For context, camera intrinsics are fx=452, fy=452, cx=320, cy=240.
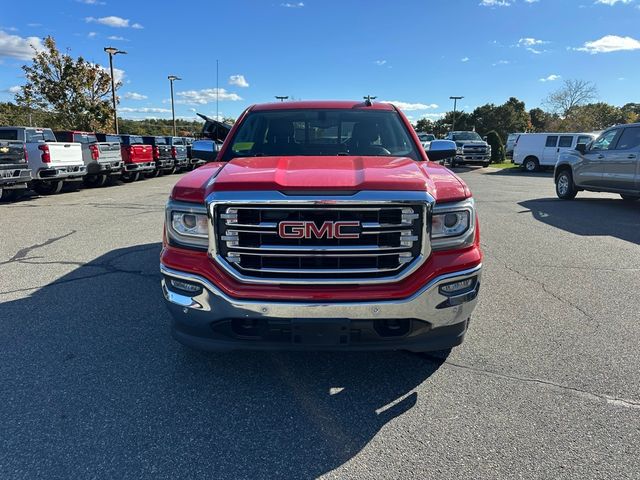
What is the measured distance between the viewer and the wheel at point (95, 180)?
627 inches

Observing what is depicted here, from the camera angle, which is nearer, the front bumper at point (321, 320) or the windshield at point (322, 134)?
the front bumper at point (321, 320)

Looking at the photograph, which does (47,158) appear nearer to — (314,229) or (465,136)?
(314,229)

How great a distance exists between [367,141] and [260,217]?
1.87 meters

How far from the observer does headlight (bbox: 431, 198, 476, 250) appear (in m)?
2.70

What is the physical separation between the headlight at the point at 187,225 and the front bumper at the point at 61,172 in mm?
11314

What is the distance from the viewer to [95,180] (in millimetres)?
16234

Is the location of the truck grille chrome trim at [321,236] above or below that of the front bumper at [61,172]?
above

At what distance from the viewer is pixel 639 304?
4.48 m

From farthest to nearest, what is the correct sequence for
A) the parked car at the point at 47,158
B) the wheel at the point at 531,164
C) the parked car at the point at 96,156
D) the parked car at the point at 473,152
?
1. the parked car at the point at 473,152
2. the wheel at the point at 531,164
3. the parked car at the point at 96,156
4. the parked car at the point at 47,158

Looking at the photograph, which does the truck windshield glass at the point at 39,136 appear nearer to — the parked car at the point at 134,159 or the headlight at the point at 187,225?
the parked car at the point at 134,159

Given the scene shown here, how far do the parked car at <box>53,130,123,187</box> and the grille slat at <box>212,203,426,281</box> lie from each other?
1353 cm

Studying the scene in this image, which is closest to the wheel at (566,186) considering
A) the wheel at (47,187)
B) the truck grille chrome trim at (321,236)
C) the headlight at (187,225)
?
the truck grille chrome trim at (321,236)

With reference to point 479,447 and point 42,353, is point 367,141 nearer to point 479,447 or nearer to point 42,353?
point 479,447

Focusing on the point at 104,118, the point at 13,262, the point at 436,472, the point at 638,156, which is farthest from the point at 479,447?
the point at 104,118
